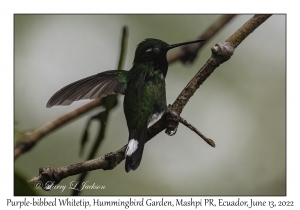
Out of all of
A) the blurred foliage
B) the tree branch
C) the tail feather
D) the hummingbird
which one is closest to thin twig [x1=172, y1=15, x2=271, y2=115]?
the tree branch

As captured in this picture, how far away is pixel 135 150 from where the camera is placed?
7.77 ft

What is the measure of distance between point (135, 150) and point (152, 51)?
4.37 ft

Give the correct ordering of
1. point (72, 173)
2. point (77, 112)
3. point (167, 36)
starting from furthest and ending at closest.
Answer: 1. point (167, 36)
2. point (77, 112)
3. point (72, 173)

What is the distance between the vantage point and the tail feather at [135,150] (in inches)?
88.7

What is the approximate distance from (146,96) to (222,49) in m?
1.36

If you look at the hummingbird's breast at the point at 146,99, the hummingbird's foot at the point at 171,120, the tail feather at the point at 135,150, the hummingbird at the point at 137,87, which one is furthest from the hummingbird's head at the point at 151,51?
the hummingbird's foot at the point at 171,120

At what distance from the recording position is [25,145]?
2.24 meters

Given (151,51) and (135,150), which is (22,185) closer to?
(135,150)

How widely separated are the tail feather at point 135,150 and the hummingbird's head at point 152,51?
853mm

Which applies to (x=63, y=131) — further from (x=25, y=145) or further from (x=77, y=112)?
(x=25, y=145)

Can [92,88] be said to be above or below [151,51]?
below

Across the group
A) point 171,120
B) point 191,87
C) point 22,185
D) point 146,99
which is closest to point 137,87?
point 146,99

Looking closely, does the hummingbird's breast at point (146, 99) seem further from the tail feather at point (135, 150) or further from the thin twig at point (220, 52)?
the thin twig at point (220, 52)
